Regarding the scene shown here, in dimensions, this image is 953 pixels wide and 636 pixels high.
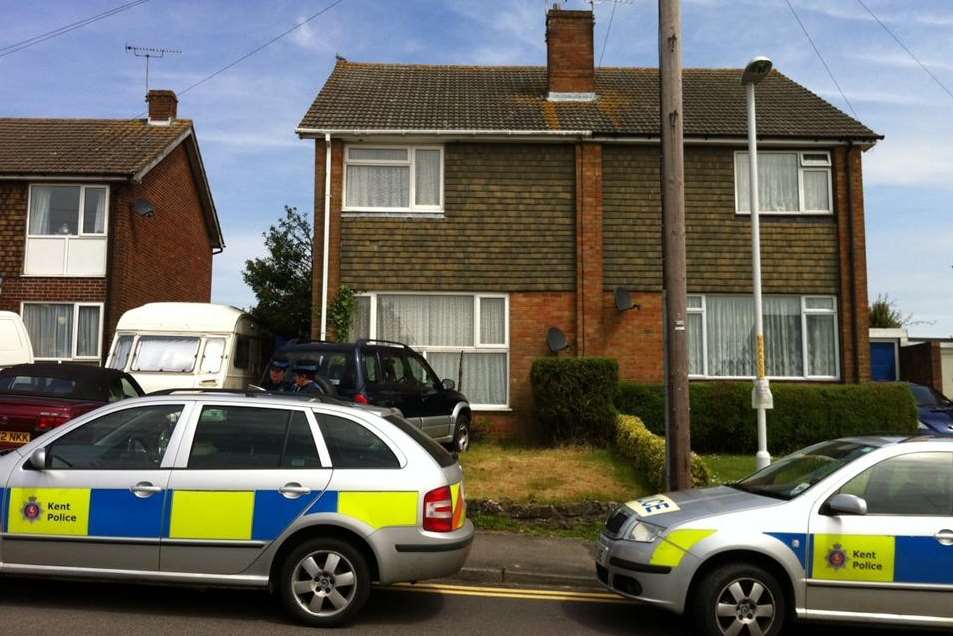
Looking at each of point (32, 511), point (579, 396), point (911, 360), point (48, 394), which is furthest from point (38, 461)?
point (911, 360)

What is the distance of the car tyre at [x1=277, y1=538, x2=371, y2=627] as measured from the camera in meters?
5.41

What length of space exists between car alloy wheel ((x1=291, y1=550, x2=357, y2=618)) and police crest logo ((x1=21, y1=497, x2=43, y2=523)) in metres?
1.81

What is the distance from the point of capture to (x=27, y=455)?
5.68 metres

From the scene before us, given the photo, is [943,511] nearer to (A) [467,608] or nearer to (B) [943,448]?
(B) [943,448]

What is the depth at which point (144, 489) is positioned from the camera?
5.50m

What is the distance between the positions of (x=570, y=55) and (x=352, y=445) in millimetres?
12553

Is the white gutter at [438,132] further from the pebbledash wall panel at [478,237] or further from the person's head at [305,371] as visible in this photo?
the person's head at [305,371]

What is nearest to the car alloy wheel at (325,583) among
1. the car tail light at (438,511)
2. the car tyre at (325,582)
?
the car tyre at (325,582)

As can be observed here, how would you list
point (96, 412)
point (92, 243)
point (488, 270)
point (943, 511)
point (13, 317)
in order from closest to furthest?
point (943, 511) < point (96, 412) < point (13, 317) < point (488, 270) < point (92, 243)

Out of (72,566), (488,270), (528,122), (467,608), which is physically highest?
(528,122)

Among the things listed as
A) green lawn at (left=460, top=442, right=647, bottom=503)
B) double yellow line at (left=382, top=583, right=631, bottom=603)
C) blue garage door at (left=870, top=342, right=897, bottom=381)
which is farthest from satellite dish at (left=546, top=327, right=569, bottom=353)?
blue garage door at (left=870, top=342, right=897, bottom=381)

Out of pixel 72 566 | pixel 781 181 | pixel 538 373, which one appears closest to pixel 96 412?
pixel 72 566

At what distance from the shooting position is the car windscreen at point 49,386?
31.4 feet

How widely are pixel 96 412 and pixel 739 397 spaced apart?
9.96 meters
